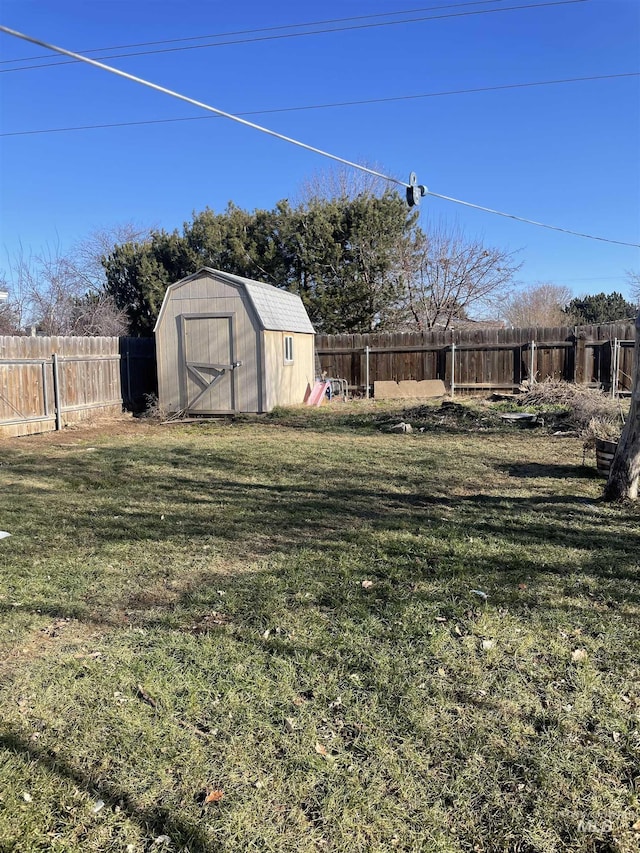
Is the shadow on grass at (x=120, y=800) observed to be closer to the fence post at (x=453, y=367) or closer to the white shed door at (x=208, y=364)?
the white shed door at (x=208, y=364)

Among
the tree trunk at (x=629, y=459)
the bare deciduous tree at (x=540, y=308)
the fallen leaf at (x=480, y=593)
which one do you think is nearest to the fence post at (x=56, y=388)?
the tree trunk at (x=629, y=459)

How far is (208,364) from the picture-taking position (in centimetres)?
1392

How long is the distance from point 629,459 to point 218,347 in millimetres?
9868

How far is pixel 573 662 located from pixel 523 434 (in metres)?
7.68

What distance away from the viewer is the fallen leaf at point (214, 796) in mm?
2102

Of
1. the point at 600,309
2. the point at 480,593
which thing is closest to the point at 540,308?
the point at 600,309

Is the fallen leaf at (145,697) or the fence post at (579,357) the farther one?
the fence post at (579,357)

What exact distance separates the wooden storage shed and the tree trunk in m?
8.97

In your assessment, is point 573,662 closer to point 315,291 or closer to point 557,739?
point 557,739

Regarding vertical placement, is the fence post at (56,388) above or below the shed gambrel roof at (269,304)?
below

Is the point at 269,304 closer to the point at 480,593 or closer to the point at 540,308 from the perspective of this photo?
the point at 480,593

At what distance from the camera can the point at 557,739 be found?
8.03 feet

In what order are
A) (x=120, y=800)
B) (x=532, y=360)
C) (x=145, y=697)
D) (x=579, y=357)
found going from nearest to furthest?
(x=120, y=800)
(x=145, y=697)
(x=579, y=357)
(x=532, y=360)

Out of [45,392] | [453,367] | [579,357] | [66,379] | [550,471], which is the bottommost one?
[550,471]
